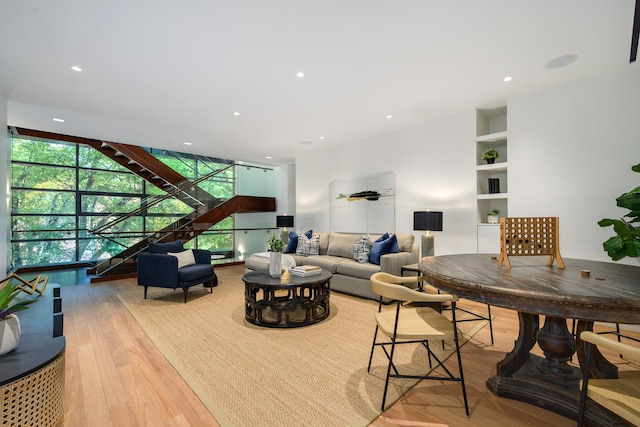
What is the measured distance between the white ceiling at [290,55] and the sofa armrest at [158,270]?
218 centimetres

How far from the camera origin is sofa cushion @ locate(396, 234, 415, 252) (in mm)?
4598

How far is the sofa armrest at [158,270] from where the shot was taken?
4.07 meters

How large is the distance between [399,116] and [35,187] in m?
8.23

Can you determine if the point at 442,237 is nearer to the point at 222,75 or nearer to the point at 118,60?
the point at 222,75

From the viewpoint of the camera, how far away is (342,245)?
5.28 metres

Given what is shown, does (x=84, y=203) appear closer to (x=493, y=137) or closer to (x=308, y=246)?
(x=308, y=246)

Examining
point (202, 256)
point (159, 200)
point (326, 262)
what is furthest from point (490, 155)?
point (159, 200)

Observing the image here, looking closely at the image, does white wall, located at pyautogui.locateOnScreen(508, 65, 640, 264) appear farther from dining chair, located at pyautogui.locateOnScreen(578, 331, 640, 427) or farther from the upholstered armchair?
the upholstered armchair

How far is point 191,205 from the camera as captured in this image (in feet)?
24.1

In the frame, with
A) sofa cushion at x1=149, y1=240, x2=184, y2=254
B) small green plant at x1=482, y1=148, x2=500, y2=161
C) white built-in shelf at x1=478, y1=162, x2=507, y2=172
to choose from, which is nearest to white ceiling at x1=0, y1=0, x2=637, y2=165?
small green plant at x1=482, y1=148, x2=500, y2=161

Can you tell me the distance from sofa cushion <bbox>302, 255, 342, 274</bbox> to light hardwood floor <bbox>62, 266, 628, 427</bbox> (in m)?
2.25

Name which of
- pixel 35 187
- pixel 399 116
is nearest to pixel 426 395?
pixel 399 116

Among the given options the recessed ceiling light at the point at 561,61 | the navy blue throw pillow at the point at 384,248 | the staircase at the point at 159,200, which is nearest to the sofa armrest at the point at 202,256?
the staircase at the point at 159,200

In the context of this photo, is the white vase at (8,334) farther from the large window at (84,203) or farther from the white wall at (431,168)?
the large window at (84,203)
